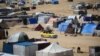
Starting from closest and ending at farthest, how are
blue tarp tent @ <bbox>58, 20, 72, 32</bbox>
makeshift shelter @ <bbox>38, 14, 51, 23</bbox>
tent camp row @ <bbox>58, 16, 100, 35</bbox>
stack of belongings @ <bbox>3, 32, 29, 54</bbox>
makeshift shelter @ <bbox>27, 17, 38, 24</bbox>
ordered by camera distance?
stack of belongings @ <bbox>3, 32, 29, 54</bbox>, tent camp row @ <bbox>58, 16, 100, 35</bbox>, blue tarp tent @ <bbox>58, 20, 72, 32</bbox>, makeshift shelter @ <bbox>38, 14, 51, 23</bbox>, makeshift shelter @ <bbox>27, 17, 38, 24</bbox>

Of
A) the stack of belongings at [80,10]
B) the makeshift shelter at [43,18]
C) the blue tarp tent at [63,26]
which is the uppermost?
the blue tarp tent at [63,26]

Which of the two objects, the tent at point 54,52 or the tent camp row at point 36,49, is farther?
the tent camp row at point 36,49

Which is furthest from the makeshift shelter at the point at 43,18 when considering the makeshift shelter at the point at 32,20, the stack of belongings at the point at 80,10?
the stack of belongings at the point at 80,10

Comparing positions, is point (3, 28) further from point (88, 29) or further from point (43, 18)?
point (88, 29)

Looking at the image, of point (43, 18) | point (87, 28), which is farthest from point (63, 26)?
point (43, 18)

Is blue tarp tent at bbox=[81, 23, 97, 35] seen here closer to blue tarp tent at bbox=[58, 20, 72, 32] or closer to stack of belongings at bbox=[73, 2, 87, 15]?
blue tarp tent at bbox=[58, 20, 72, 32]

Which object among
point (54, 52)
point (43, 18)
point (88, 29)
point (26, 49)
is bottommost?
point (43, 18)

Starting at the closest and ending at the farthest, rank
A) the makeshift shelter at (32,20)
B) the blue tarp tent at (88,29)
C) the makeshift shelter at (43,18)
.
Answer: the blue tarp tent at (88,29) → the makeshift shelter at (43,18) → the makeshift shelter at (32,20)

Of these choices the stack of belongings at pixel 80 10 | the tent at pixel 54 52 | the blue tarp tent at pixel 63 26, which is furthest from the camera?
the stack of belongings at pixel 80 10

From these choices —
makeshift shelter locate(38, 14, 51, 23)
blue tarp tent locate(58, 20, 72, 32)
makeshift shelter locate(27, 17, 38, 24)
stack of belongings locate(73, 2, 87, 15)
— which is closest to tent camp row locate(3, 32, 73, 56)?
blue tarp tent locate(58, 20, 72, 32)

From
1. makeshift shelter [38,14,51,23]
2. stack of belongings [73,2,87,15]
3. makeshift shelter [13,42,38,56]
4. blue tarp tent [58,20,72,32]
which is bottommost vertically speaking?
stack of belongings [73,2,87,15]

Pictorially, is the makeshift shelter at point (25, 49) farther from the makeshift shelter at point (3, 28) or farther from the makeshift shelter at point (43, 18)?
the makeshift shelter at point (43, 18)

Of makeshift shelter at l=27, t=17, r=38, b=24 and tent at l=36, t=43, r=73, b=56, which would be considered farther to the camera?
makeshift shelter at l=27, t=17, r=38, b=24

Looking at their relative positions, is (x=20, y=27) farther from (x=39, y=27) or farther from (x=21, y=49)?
(x=21, y=49)
